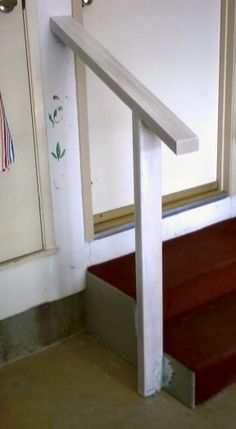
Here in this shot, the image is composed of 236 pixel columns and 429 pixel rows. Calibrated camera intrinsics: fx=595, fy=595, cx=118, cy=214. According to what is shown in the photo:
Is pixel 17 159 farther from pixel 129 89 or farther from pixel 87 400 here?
pixel 87 400

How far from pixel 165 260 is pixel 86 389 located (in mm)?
601

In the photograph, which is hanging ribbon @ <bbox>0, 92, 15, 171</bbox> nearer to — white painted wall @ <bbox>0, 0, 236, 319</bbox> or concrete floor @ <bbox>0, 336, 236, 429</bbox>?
white painted wall @ <bbox>0, 0, 236, 319</bbox>

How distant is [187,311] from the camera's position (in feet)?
7.29

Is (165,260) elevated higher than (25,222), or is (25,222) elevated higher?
(25,222)

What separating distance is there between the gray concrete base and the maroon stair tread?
3 cm

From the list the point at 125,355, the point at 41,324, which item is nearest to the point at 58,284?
the point at 41,324

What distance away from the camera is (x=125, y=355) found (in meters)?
2.18

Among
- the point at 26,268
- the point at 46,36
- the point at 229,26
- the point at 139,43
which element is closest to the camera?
the point at 46,36

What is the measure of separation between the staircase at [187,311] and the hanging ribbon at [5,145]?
616 mm

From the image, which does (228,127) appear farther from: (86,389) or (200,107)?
(86,389)

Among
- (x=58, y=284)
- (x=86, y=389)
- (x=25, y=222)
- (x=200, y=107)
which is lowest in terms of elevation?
(x=86, y=389)

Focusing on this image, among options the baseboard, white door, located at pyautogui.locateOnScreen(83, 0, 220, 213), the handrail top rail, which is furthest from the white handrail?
the baseboard

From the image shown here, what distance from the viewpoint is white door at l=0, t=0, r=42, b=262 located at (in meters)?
1.92

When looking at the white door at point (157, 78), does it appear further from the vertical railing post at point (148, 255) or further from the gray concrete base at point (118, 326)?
the vertical railing post at point (148, 255)
